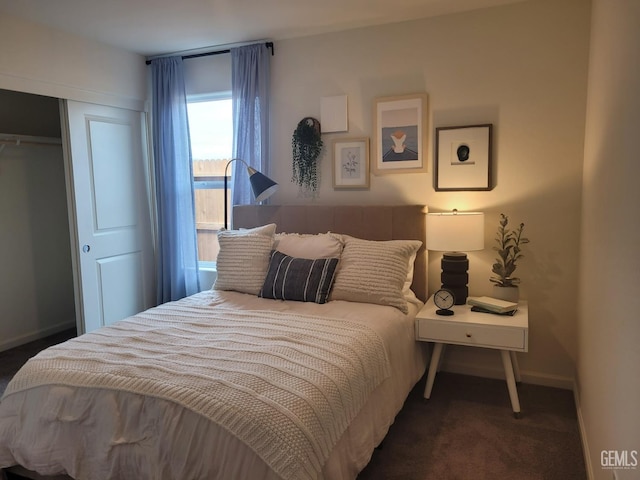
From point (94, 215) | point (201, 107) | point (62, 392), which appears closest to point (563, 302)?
point (62, 392)

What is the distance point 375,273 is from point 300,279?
479mm

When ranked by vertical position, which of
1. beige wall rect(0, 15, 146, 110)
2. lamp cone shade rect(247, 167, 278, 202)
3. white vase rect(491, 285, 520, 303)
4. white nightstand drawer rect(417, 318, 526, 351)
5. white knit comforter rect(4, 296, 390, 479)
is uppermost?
beige wall rect(0, 15, 146, 110)

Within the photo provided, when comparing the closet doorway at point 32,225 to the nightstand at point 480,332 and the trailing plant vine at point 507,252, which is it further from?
the trailing plant vine at point 507,252

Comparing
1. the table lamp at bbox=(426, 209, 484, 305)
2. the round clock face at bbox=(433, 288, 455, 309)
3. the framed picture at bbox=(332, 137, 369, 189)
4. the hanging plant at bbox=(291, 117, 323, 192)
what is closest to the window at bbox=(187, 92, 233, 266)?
the hanging plant at bbox=(291, 117, 323, 192)

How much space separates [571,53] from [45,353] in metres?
3.36

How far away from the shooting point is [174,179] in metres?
4.06

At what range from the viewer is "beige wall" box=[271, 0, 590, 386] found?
9.36 feet

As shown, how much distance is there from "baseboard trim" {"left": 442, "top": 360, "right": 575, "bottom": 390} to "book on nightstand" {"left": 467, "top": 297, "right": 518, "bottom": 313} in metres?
0.60

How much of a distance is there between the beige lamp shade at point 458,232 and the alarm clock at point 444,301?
0.27 meters

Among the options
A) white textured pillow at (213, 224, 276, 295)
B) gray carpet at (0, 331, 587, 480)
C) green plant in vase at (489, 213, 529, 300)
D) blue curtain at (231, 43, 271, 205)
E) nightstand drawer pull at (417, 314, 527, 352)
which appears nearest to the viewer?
gray carpet at (0, 331, 587, 480)

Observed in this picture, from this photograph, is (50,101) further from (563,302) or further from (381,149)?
(563,302)

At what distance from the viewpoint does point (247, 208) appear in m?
3.76

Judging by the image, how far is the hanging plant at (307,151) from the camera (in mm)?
3547

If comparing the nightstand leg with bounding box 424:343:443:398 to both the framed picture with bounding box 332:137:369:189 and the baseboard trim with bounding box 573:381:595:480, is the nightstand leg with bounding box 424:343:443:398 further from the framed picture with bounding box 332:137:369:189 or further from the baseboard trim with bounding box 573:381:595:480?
the framed picture with bounding box 332:137:369:189
